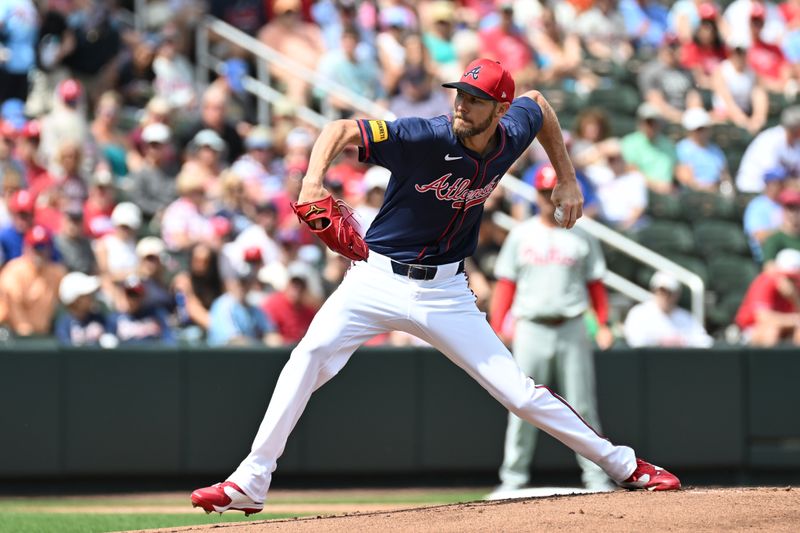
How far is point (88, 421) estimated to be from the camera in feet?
31.1

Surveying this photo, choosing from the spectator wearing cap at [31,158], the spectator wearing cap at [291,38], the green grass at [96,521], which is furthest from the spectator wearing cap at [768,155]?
the green grass at [96,521]

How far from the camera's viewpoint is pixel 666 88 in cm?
1445

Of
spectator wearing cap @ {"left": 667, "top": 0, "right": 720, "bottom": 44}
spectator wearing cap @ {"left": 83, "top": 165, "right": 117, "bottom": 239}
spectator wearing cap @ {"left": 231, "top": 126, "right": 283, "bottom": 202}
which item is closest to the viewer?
spectator wearing cap @ {"left": 83, "top": 165, "right": 117, "bottom": 239}

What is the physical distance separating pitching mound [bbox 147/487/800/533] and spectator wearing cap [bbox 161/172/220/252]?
196 inches

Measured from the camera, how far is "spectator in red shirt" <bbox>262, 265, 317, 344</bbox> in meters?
10.1

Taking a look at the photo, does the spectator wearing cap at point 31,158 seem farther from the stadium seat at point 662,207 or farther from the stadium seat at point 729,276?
the stadium seat at point 729,276

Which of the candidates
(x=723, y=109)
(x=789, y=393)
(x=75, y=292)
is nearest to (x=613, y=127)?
(x=723, y=109)

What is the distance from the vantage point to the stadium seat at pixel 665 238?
1196 cm

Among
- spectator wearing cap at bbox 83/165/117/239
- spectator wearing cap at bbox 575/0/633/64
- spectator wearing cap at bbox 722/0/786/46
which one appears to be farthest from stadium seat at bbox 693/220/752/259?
spectator wearing cap at bbox 83/165/117/239

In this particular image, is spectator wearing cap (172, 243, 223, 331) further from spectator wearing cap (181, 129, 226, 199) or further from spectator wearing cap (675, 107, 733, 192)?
spectator wearing cap (675, 107, 733, 192)

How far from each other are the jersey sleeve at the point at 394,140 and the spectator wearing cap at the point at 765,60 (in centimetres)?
1004

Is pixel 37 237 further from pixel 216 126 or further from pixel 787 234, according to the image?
pixel 787 234

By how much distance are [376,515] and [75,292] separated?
4160 mm

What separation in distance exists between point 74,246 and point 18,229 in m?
0.42
